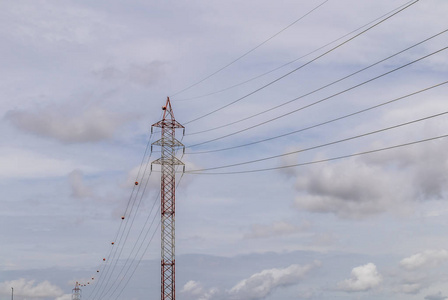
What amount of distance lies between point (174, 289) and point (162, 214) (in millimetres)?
15653

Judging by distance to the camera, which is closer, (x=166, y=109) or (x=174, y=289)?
(x=174, y=289)

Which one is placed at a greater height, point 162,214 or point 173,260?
point 162,214

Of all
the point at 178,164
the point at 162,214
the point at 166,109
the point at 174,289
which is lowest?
the point at 174,289

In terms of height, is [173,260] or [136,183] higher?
[136,183]

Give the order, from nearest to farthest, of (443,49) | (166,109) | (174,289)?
(443,49) < (174,289) < (166,109)

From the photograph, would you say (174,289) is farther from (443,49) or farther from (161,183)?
(443,49)

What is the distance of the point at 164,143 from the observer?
12100 centimetres

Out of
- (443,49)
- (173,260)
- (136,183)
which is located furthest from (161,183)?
(443,49)

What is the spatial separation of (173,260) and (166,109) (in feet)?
103

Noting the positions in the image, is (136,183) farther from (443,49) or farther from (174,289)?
(443,49)

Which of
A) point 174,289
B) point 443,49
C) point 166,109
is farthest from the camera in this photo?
point 166,109

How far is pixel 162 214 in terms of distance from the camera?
12162 cm

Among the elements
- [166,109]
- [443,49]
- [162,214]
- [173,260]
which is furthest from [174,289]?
[443,49]

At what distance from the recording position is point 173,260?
389 feet
